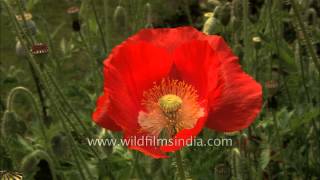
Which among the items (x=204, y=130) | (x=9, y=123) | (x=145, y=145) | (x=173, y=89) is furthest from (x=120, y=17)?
(x=145, y=145)

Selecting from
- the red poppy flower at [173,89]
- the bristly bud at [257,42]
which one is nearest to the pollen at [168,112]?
the red poppy flower at [173,89]

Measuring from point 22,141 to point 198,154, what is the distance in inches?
23.4

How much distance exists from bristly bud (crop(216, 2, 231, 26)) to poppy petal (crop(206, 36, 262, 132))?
81 centimetres

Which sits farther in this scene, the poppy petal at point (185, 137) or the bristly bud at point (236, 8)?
the bristly bud at point (236, 8)

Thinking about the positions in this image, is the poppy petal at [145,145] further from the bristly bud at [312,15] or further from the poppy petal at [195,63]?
the bristly bud at [312,15]

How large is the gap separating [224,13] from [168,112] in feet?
2.71

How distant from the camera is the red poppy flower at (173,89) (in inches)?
45.0

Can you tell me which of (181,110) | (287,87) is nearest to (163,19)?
(287,87)

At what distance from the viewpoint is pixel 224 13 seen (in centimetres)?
197

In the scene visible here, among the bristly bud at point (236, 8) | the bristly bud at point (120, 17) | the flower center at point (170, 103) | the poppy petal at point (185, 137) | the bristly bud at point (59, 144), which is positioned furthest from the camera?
the bristly bud at point (120, 17)

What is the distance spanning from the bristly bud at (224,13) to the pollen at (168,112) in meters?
0.74

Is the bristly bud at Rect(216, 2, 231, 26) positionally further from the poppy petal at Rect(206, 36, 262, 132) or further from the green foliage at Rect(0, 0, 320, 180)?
the poppy petal at Rect(206, 36, 262, 132)

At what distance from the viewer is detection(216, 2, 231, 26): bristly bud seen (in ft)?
6.42

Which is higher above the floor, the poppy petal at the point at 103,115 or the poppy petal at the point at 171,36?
the poppy petal at the point at 171,36
